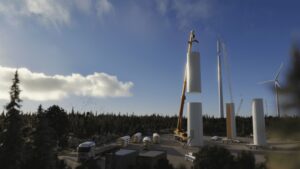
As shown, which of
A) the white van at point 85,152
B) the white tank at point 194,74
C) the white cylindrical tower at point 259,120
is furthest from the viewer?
the white tank at point 194,74

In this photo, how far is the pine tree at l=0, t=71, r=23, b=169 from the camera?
73.0 feet

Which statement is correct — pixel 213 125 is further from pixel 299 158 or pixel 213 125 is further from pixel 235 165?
pixel 299 158

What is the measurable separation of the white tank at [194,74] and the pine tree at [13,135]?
78.9 feet

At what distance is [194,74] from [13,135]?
26.0m

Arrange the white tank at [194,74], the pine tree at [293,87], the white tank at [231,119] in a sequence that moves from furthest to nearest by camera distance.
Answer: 1. the white tank at [231,119]
2. the white tank at [194,74]
3. the pine tree at [293,87]

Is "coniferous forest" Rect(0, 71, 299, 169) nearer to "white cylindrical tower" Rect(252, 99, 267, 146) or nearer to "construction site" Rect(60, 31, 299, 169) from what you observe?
"construction site" Rect(60, 31, 299, 169)

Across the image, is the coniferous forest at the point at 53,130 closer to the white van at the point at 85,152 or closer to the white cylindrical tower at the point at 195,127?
the white van at the point at 85,152

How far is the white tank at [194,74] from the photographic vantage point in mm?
39094

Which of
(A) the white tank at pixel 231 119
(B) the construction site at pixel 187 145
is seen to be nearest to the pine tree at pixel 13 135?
(B) the construction site at pixel 187 145

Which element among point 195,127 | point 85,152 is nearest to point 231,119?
point 195,127

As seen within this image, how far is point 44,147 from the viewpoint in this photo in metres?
25.3

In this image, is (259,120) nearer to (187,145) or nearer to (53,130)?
(187,145)

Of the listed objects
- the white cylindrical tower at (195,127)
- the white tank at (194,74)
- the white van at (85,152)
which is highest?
the white tank at (194,74)

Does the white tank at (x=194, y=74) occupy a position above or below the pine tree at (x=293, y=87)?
above
